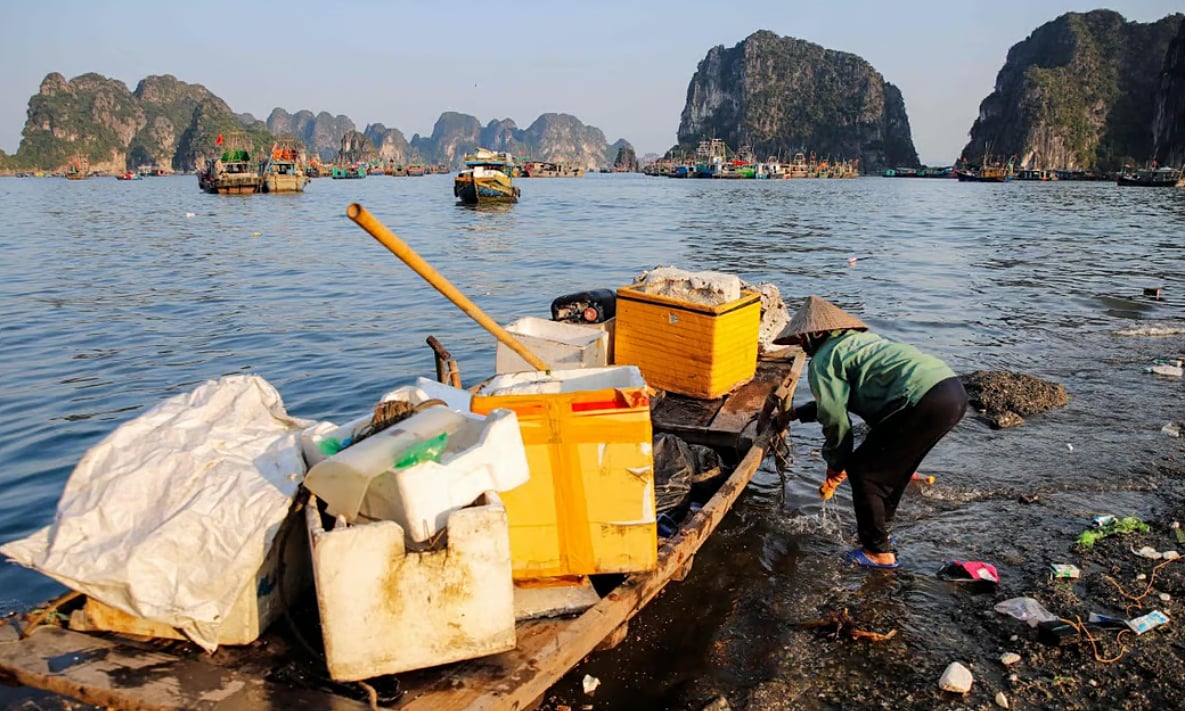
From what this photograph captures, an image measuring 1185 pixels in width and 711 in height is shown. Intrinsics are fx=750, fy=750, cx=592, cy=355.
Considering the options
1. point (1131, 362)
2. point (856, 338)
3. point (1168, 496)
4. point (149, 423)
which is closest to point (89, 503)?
point (149, 423)

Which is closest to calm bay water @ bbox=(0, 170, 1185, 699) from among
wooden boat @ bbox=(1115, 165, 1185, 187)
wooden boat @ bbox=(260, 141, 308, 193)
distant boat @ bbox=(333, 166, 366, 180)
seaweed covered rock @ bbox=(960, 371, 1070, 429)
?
seaweed covered rock @ bbox=(960, 371, 1070, 429)

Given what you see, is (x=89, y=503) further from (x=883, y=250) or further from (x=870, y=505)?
(x=883, y=250)

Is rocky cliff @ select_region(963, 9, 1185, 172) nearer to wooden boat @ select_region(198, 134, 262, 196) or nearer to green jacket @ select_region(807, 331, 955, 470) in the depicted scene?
wooden boat @ select_region(198, 134, 262, 196)

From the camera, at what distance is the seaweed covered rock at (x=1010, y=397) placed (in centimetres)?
794

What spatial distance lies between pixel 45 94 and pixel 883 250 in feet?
696

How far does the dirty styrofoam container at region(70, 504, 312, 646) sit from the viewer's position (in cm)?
304

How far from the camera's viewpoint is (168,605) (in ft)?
9.27

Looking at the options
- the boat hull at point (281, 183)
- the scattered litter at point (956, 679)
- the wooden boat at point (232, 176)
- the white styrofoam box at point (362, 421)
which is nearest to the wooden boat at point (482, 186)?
the boat hull at point (281, 183)

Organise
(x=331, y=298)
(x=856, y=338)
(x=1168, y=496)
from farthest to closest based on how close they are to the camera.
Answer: (x=331, y=298) < (x=1168, y=496) < (x=856, y=338)

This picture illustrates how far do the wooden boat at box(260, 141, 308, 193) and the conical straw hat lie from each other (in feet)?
208

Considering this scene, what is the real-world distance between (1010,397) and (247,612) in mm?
7957

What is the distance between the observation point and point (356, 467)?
9.08 ft

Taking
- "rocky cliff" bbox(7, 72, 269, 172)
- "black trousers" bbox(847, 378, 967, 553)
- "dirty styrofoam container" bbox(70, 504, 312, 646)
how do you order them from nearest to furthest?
"dirty styrofoam container" bbox(70, 504, 312, 646)
"black trousers" bbox(847, 378, 967, 553)
"rocky cliff" bbox(7, 72, 269, 172)

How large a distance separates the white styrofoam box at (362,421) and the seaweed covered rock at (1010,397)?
629 cm
